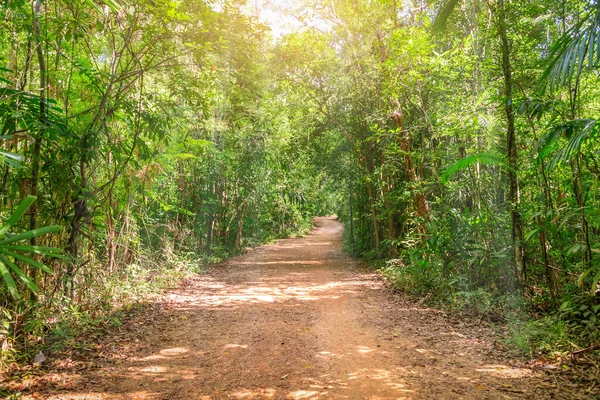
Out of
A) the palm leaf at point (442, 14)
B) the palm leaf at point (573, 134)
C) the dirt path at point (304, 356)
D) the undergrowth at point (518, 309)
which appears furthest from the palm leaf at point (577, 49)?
the dirt path at point (304, 356)

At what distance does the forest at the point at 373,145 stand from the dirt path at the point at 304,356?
73cm

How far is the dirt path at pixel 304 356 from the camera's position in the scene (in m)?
3.57

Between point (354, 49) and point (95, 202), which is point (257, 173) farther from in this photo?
point (95, 202)

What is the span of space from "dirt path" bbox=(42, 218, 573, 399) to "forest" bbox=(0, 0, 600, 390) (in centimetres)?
73

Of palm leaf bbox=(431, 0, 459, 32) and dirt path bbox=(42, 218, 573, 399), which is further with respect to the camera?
palm leaf bbox=(431, 0, 459, 32)

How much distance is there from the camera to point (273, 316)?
20.8 ft

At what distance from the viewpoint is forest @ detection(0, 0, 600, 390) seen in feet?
13.9

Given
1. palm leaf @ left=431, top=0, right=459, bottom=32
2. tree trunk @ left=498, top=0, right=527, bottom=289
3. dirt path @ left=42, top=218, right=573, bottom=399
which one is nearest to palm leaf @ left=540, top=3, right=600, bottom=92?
palm leaf @ left=431, top=0, right=459, bottom=32

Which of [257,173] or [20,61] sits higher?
[20,61]

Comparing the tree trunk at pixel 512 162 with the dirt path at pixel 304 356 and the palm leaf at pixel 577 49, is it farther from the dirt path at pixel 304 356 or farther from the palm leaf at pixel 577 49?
the palm leaf at pixel 577 49

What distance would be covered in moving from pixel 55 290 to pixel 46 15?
331 centimetres

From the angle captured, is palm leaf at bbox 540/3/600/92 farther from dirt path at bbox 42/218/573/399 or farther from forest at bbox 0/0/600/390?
dirt path at bbox 42/218/573/399

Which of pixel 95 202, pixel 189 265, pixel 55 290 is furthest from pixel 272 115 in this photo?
pixel 55 290

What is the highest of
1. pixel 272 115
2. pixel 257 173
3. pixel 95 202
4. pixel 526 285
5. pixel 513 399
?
pixel 272 115
